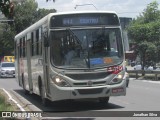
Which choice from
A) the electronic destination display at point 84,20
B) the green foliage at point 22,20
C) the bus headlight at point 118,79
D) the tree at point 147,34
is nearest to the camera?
the bus headlight at point 118,79

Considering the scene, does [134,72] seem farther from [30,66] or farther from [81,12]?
[81,12]

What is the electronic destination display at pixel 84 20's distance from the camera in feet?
46.5

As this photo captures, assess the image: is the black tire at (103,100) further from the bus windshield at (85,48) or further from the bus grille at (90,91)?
the bus windshield at (85,48)

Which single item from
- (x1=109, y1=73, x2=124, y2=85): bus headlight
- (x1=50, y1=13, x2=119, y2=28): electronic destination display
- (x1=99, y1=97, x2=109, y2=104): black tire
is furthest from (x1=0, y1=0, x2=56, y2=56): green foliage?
(x1=109, y1=73, x2=124, y2=85): bus headlight

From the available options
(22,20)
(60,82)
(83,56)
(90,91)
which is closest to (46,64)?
(60,82)

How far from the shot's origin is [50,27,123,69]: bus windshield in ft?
45.4

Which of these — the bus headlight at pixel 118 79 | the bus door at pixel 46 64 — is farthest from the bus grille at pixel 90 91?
the bus door at pixel 46 64

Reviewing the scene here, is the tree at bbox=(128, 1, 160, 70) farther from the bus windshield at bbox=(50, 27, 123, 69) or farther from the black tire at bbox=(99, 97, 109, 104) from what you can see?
the bus windshield at bbox=(50, 27, 123, 69)

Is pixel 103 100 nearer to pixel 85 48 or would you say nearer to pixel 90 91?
pixel 90 91

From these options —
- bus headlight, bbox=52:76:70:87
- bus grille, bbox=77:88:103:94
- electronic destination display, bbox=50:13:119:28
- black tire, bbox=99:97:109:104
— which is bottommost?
black tire, bbox=99:97:109:104

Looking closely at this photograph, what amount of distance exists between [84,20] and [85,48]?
3.32 feet

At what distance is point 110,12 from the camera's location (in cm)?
1459

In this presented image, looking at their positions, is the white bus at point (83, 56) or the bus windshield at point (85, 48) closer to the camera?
the white bus at point (83, 56)

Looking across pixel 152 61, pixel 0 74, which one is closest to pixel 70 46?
pixel 152 61
